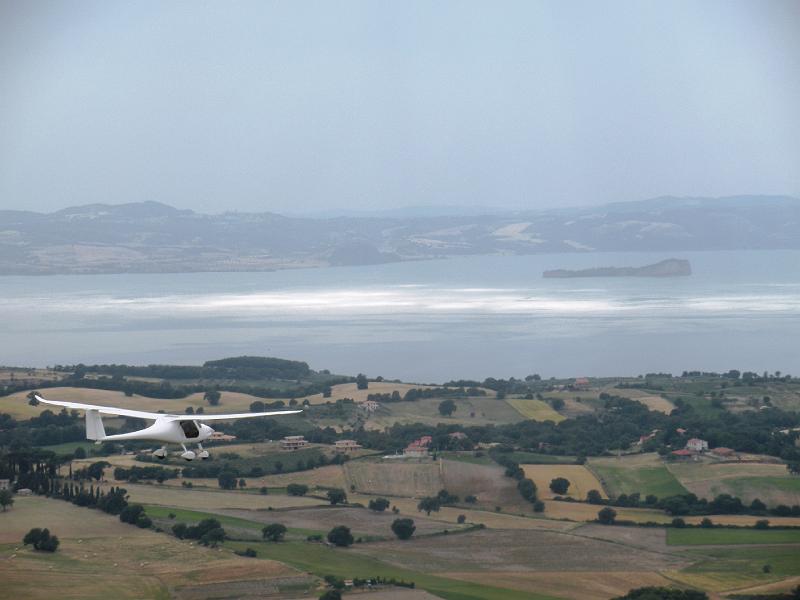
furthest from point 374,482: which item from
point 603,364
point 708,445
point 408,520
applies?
Result: point 603,364

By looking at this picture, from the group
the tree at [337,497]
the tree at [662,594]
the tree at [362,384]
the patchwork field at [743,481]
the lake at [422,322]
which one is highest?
the lake at [422,322]

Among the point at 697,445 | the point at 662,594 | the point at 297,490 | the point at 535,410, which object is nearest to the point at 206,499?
the point at 297,490

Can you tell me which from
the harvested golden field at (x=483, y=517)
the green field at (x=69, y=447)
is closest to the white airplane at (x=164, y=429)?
the harvested golden field at (x=483, y=517)

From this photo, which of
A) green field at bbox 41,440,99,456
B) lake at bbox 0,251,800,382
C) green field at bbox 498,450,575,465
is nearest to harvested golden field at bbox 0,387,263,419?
green field at bbox 41,440,99,456

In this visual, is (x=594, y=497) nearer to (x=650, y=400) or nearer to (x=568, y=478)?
(x=568, y=478)

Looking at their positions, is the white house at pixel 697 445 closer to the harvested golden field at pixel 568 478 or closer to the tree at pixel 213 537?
the harvested golden field at pixel 568 478

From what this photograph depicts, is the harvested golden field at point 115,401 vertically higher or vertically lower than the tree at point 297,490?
higher

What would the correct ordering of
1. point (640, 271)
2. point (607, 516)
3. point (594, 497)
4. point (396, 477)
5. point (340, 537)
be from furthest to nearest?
point (640, 271) → point (396, 477) → point (594, 497) → point (607, 516) → point (340, 537)

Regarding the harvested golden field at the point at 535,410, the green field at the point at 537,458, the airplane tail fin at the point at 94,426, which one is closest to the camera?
the airplane tail fin at the point at 94,426

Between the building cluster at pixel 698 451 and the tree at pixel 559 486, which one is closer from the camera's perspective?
the tree at pixel 559 486
